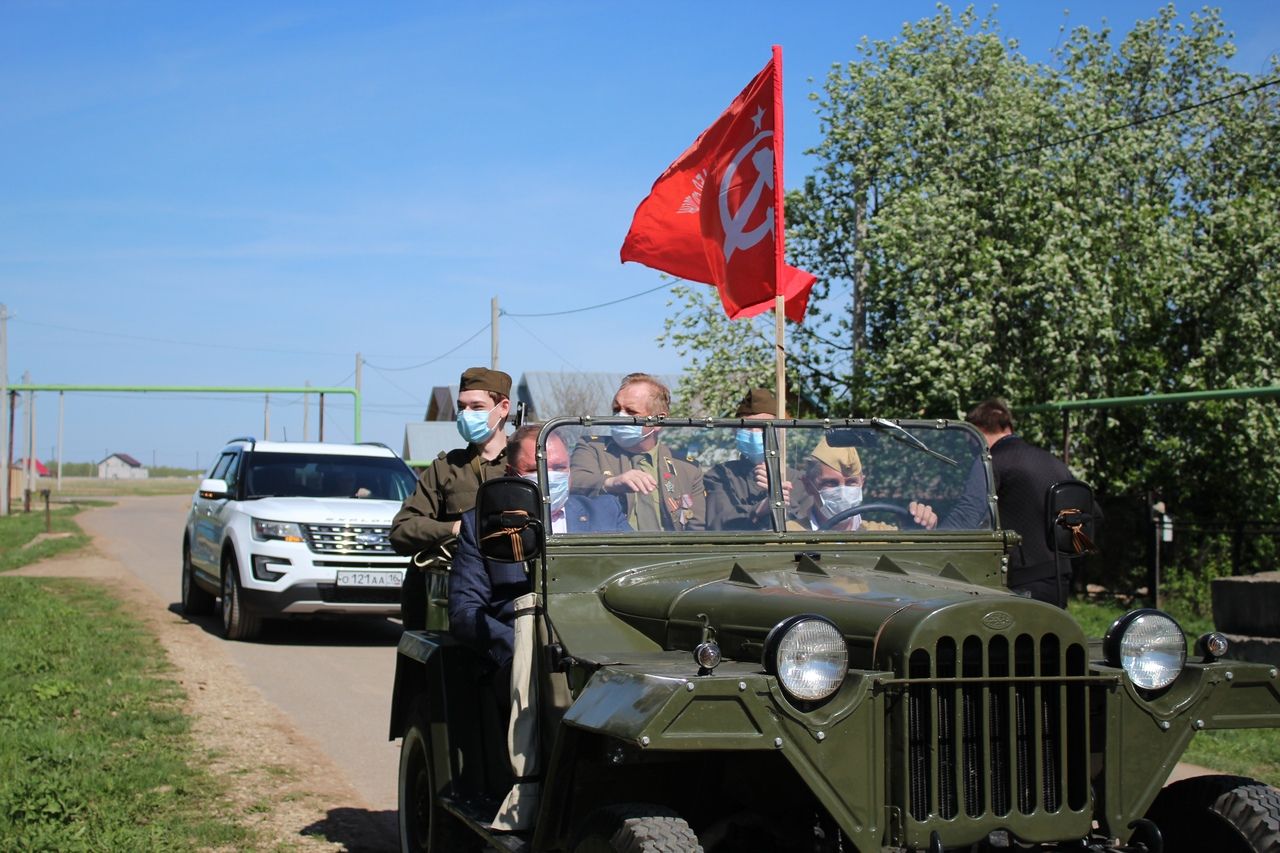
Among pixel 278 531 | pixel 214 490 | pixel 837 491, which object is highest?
pixel 837 491

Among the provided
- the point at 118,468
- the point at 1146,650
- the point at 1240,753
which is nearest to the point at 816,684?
the point at 1146,650

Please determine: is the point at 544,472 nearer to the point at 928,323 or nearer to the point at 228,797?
the point at 228,797

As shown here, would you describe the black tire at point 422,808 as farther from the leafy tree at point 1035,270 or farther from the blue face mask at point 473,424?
the leafy tree at point 1035,270

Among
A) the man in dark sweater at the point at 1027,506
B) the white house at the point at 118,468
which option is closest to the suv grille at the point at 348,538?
the man in dark sweater at the point at 1027,506

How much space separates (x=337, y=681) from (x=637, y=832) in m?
7.45

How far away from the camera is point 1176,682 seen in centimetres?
375

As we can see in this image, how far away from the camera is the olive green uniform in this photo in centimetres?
574

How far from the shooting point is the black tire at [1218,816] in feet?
11.8

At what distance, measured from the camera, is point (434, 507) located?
230 inches

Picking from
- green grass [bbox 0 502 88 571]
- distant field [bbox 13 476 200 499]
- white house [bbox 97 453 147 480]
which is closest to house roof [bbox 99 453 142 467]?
white house [bbox 97 453 147 480]

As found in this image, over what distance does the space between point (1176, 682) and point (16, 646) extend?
9620 mm

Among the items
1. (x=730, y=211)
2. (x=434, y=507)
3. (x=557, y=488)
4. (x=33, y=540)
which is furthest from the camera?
(x=33, y=540)

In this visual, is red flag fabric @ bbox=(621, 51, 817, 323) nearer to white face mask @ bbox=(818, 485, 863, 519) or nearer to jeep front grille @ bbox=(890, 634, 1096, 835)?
white face mask @ bbox=(818, 485, 863, 519)

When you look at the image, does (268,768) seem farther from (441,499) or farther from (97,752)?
A: (441,499)
